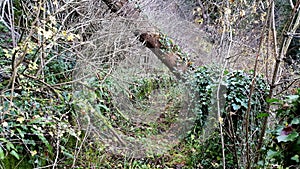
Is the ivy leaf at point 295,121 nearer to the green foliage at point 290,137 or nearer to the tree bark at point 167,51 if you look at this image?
the green foliage at point 290,137

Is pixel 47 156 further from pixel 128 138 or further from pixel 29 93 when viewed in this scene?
pixel 128 138

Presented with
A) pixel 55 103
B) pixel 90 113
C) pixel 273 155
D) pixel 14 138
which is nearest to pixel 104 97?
pixel 90 113

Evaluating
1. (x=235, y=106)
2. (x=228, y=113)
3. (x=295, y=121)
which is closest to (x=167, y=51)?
(x=235, y=106)

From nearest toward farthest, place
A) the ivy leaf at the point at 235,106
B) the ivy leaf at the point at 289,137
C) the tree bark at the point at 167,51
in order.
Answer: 1. the ivy leaf at the point at 289,137
2. the ivy leaf at the point at 235,106
3. the tree bark at the point at 167,51

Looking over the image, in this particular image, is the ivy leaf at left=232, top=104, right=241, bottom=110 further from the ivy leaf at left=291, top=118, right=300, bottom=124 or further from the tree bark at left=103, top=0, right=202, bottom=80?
the ivy leaf at left=291, top=118, right=300, bottom=124

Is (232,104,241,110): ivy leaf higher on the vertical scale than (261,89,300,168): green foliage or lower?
lower

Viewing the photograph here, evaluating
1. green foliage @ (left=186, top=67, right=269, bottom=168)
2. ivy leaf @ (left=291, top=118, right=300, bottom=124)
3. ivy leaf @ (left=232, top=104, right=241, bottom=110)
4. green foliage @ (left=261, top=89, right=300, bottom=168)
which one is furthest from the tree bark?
ivy leaf @ (left=291, top=118, right=300, bottom=124)

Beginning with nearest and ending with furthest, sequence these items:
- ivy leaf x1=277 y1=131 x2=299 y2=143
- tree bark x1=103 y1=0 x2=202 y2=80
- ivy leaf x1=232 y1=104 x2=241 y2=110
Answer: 1. ivy leaf x1=277 y1=131 x2=299 y2=143
2. ivy leaf x1=232 y1=104 x2=241 y2=110
3. tree bark x1=103 y1=0 x2=202 y2=80

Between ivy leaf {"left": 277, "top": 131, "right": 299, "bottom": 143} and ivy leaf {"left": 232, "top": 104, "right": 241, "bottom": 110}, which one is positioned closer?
ivy leaf {"left": 277, "top": 131, "right": 299, "bottom": 143}

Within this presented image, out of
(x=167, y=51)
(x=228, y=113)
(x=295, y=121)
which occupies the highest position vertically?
(x=295, y=121)

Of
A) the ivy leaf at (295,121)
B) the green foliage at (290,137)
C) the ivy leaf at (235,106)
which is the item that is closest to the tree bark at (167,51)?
the ivy leaf at (235,106)

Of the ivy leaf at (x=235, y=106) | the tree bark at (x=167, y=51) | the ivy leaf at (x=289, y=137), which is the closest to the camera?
the ivy leaf at (x=289, y=137)

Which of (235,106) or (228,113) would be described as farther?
(235,106)

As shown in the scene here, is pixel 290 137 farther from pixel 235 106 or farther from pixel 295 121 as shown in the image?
pixel 235 106
